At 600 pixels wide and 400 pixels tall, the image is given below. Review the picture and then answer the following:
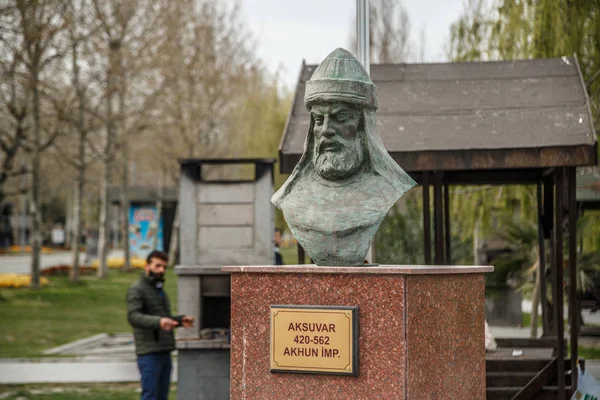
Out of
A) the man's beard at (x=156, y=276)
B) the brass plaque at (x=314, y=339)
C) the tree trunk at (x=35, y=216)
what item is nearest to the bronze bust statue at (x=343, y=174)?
the brass plaque at (x=314, y=339)

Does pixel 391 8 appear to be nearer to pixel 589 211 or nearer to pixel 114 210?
pixel 589 211

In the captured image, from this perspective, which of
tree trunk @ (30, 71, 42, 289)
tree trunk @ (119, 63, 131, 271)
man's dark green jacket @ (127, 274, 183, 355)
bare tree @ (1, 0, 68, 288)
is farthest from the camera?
tree trunk @ (119, 63, 131, 271)

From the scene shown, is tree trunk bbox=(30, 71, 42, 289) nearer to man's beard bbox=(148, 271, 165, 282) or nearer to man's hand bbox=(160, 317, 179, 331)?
man's beard bbox=(148, 271, 165, 282)

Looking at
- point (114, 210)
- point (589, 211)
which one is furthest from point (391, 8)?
point (114, 210)

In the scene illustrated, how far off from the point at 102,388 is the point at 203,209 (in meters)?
2.79

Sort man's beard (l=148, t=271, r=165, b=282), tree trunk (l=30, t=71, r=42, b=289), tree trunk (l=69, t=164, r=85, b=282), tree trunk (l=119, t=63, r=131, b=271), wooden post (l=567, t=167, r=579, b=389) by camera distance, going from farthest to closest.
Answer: tree trunk (l=69, t=164, r=85, b=282)
tree trunk (l=119, t=63, r=131, b=271)
tree trunk (l=30, t=71, r=42, b=289)
man's beard (l=148, t=271, r=165, b=282)
wooden post (l=567, t=167, r=579, b=389)

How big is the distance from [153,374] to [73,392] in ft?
10.6

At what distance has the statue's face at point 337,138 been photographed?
6469mm

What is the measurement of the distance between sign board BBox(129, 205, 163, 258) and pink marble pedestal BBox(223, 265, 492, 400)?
37.1m

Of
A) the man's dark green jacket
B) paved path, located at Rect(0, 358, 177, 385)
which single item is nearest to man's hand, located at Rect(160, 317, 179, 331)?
the man's dark green jacket

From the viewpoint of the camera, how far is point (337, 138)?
6.51 m

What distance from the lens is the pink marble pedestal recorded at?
5816 mm

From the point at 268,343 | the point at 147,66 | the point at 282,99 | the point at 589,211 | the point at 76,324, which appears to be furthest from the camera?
the point at 282,99

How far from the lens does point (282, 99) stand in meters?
37.1
